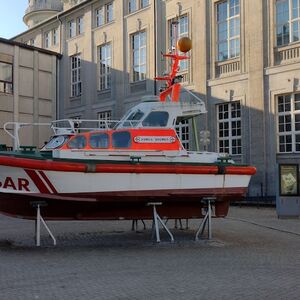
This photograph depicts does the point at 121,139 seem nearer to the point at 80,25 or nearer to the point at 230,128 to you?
the point at 230,128

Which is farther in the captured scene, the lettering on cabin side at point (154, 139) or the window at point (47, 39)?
the window at point (47, 39)

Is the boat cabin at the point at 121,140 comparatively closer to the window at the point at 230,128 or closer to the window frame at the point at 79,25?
the window at the point at 230,128

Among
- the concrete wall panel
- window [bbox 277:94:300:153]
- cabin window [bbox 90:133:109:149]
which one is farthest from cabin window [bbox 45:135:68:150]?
the concrete wall panel

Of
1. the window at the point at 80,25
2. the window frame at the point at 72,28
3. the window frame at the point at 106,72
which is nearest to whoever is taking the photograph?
the window frame at the point at 106,72

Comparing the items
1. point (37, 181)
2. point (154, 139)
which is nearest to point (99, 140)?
point (154, 139)

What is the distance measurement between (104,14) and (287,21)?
58.1ft

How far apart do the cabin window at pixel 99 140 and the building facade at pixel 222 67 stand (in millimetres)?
11126

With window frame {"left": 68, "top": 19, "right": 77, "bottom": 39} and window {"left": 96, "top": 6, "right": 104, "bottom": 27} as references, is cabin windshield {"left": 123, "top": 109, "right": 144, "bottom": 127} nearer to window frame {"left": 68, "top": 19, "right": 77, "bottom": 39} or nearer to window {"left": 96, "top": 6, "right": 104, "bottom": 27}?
window {"left": 96, "top": 6, "right": 104, "bottom": 27}

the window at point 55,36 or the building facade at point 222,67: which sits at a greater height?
the window at point 55,36

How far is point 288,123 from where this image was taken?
1090 inches

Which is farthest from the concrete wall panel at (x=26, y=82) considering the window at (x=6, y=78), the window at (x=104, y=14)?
the window at (x=104, y=14)

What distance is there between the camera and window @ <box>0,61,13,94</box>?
41.5m

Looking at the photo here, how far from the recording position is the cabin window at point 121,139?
43.5 ft

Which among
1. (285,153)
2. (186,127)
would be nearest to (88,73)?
(186,127)
